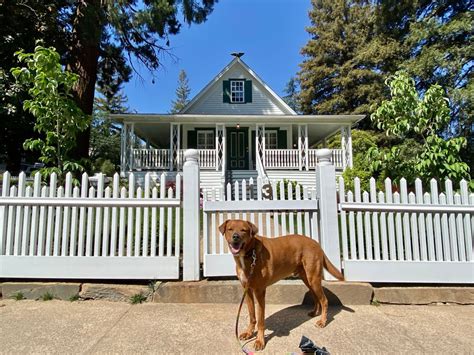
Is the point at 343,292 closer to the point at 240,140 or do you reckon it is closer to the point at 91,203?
the point at 91,203

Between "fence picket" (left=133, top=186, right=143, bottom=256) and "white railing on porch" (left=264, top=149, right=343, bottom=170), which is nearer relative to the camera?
"fence picket" (left=133, top=186, right=143, bottom=256)

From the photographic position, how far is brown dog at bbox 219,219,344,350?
2.52 meters

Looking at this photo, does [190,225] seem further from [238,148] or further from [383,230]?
[238,148]

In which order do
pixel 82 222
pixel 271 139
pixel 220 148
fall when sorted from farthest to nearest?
1. pixel 271 139
2. pixel 220 148
3. pixel 82 222

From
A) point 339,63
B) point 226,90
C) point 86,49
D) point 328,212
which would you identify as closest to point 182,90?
point 339,63

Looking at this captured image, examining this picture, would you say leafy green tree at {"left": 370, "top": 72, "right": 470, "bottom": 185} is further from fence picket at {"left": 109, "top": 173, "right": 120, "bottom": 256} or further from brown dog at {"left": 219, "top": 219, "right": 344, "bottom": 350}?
fence picket at {"left": 109, "top": 173, "right": 120, "bottom": 256}

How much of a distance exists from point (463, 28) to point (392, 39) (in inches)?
253

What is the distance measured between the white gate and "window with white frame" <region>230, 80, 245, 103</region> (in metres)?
14.7

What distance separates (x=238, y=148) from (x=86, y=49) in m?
9.95

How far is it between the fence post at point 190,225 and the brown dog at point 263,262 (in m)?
1.03

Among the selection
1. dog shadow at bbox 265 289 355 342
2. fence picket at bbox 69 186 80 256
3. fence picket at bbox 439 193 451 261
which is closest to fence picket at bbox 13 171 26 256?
fence picket at bbox 69 186 80 256

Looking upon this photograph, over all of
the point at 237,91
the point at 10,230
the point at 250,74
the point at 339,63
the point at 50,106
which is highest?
the point at 339,63

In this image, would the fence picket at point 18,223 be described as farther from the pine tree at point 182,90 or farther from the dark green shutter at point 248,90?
the pine tree at point 182,90

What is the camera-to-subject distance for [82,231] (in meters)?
3.59
